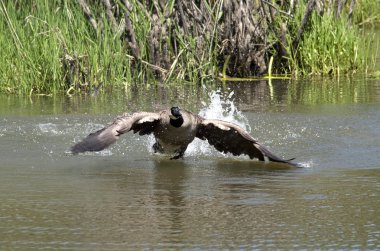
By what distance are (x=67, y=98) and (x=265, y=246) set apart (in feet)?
24.1

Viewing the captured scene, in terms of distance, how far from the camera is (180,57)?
43.8ft

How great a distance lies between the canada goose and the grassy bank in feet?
12.9

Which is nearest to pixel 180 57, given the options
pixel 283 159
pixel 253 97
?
pixel 253 97

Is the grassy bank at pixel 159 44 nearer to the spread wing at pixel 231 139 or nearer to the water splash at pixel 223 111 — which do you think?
the water splash at pixel 223 111

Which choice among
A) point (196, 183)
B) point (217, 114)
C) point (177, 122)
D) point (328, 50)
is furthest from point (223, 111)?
point (196, 183)

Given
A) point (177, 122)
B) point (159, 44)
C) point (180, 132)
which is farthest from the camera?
point (159, 44)

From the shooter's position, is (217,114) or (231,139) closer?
(231,139)

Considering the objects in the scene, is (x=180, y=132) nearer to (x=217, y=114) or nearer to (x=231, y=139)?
(x=231, y=139)

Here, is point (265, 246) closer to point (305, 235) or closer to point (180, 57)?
point (305, 235)

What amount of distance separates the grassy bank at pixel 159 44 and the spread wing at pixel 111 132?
411 cm

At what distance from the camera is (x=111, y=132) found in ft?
25.5

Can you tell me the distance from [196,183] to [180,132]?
1214 millimetres

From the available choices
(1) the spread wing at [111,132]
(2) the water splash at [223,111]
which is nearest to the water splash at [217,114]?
(2) the water splash at [223,111]

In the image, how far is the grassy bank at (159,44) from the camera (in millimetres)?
12312
